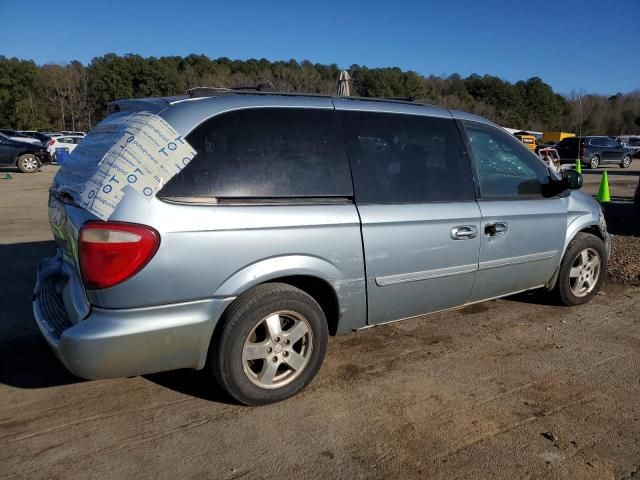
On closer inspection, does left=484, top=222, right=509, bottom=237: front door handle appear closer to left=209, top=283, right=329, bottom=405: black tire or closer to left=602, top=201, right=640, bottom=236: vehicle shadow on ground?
left=209, top=283, right=329, bottom=405: black tire

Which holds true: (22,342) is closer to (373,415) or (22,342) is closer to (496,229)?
(373,415)

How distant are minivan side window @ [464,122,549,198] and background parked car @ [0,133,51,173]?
20.6 meters

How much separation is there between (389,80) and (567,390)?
6830 centimetres

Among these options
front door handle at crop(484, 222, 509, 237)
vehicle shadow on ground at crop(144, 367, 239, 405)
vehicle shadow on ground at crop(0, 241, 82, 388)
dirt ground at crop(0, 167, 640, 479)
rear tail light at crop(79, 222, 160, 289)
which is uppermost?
rear tail light at crop(79, 222, 160, 289)

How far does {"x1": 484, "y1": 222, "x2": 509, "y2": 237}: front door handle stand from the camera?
3.87 m

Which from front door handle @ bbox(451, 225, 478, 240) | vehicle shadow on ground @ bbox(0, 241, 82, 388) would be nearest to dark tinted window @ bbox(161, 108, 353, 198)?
front door handle @ bbox(451, 225, 478, 240)

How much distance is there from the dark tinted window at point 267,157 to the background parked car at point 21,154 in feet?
67.3

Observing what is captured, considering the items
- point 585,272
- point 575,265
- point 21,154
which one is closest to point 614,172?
point 585,272

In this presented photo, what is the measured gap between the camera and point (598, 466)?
103 inches

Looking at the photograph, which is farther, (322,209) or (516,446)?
(322,209)

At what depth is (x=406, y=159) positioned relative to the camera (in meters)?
3.65

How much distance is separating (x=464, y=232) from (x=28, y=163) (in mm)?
20919

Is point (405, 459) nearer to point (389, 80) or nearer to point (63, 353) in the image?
point (63, 353)

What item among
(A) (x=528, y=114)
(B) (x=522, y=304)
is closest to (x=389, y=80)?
(A) (x=528, y=114)
